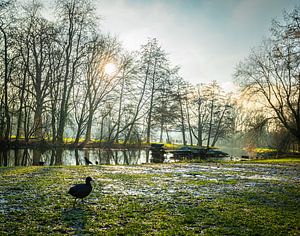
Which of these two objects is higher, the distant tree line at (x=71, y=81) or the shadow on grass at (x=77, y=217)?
the distant tree line at (x=71, y=81)

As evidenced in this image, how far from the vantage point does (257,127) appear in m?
38.7

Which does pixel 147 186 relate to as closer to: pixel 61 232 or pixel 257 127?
pixel 61 232

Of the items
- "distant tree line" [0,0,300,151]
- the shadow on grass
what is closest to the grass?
the shadow on grass

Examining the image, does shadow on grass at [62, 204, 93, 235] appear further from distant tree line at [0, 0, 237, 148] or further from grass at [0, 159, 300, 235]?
distant tree line at [0, 0, 237, 148]

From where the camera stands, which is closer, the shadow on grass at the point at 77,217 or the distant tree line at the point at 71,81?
the shadow on grass at the point at 77,217

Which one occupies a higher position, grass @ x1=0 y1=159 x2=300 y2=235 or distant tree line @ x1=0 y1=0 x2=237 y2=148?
distant tree line @ x1=0 y1=0 x2=237 y2=148

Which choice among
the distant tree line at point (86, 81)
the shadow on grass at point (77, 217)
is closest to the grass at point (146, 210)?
the shadow on grass at point (77, 217)

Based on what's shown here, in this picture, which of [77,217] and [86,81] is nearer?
[77,217]

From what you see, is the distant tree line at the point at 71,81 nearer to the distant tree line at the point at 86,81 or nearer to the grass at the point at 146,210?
the distant tree line at the point at 86,81

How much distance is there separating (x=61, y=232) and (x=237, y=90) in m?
36.8

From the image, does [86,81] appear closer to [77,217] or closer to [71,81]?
[71,81]

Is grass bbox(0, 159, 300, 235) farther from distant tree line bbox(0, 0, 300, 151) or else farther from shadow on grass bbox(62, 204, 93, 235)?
distant tree line bbox(0, 0, 300, 151)

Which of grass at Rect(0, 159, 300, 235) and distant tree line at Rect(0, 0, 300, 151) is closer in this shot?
grass at Rect(0, 159, 300, 235)

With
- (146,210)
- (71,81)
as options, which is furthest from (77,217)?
(71,81)
